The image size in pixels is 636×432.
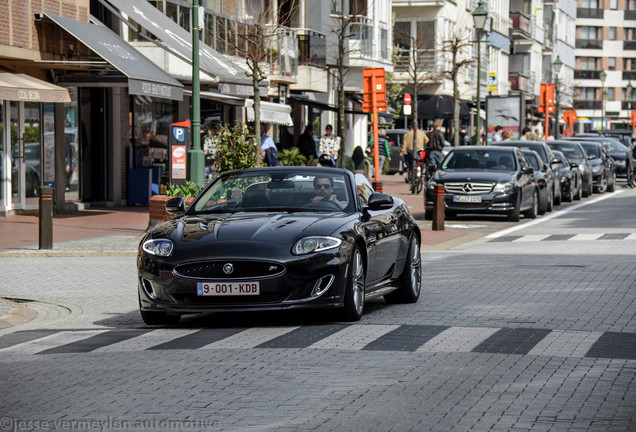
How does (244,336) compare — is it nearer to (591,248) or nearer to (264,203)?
(264,203)

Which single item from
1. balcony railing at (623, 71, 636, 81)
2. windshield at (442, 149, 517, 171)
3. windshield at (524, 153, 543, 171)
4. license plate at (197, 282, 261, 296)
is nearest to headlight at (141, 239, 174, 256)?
license plate at (197, 282, 261, 296)

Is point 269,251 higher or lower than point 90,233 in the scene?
higher

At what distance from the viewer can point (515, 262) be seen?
1789cm

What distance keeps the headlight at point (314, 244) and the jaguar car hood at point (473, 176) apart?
1619 centimetres

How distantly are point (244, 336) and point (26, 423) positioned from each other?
3.58 m

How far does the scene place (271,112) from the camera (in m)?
34.1

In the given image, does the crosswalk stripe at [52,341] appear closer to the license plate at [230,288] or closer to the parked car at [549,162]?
the license plate at [230,288]

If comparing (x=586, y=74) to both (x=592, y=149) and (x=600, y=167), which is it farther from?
(x=600, y=167)

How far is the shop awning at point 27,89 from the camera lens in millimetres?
24312

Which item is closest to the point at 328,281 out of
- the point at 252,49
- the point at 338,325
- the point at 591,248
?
the point at 338,325

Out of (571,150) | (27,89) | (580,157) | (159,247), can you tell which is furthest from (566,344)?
(571,150)

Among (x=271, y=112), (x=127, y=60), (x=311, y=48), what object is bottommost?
(x=271, y=112)

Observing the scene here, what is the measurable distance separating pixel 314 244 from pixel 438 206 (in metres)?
13.7

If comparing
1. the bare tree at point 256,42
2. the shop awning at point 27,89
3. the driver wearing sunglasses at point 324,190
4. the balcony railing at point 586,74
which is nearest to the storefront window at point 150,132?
the bare tree at point 256,42
